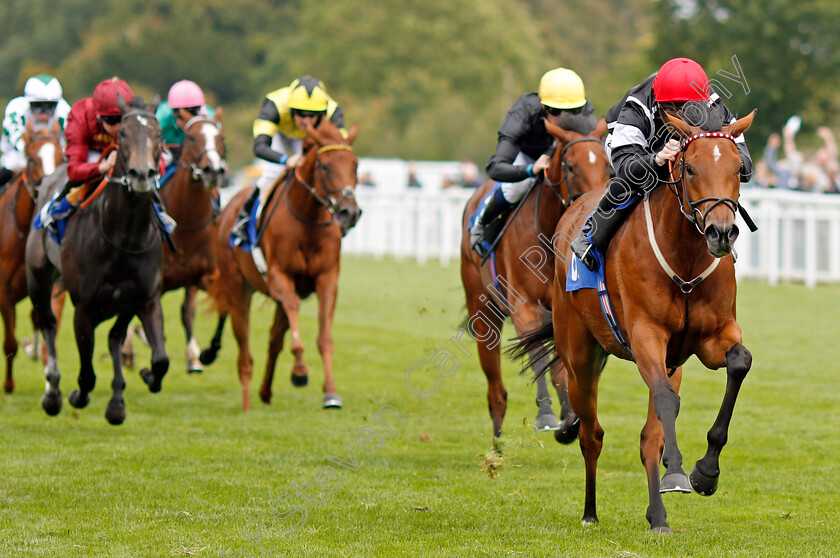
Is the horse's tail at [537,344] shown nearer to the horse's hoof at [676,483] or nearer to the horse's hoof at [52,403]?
the horse's hoof at [676,483]

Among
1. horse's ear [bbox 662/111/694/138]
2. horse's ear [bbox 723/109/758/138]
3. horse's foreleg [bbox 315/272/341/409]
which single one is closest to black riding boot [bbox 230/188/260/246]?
horse's foreleg [bbox 315/272/341/409]

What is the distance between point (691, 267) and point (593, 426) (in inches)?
43.2

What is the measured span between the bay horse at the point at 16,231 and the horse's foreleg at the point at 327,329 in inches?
93.7

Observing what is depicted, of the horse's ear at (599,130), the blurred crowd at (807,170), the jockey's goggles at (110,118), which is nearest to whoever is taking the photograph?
the horse's ear at (599,130)

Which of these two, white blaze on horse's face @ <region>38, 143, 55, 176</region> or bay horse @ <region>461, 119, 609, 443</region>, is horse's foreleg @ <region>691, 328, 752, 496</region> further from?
white blaze on horse's face @ <region>38, 143, 55, 176</region>

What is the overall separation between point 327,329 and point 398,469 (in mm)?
2211

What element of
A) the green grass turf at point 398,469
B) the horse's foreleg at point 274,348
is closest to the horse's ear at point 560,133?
the green grass turf at point 398,469

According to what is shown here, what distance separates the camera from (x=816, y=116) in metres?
33.8

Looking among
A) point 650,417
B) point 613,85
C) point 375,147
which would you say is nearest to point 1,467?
point 650,417

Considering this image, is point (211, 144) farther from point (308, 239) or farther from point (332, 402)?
point (332, 402)

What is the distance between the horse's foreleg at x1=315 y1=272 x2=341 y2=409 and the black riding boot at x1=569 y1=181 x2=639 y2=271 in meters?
3.76

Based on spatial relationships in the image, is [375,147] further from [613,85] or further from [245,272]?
[245,272]

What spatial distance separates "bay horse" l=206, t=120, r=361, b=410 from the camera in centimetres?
912

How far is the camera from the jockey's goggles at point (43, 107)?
10.5 metres
